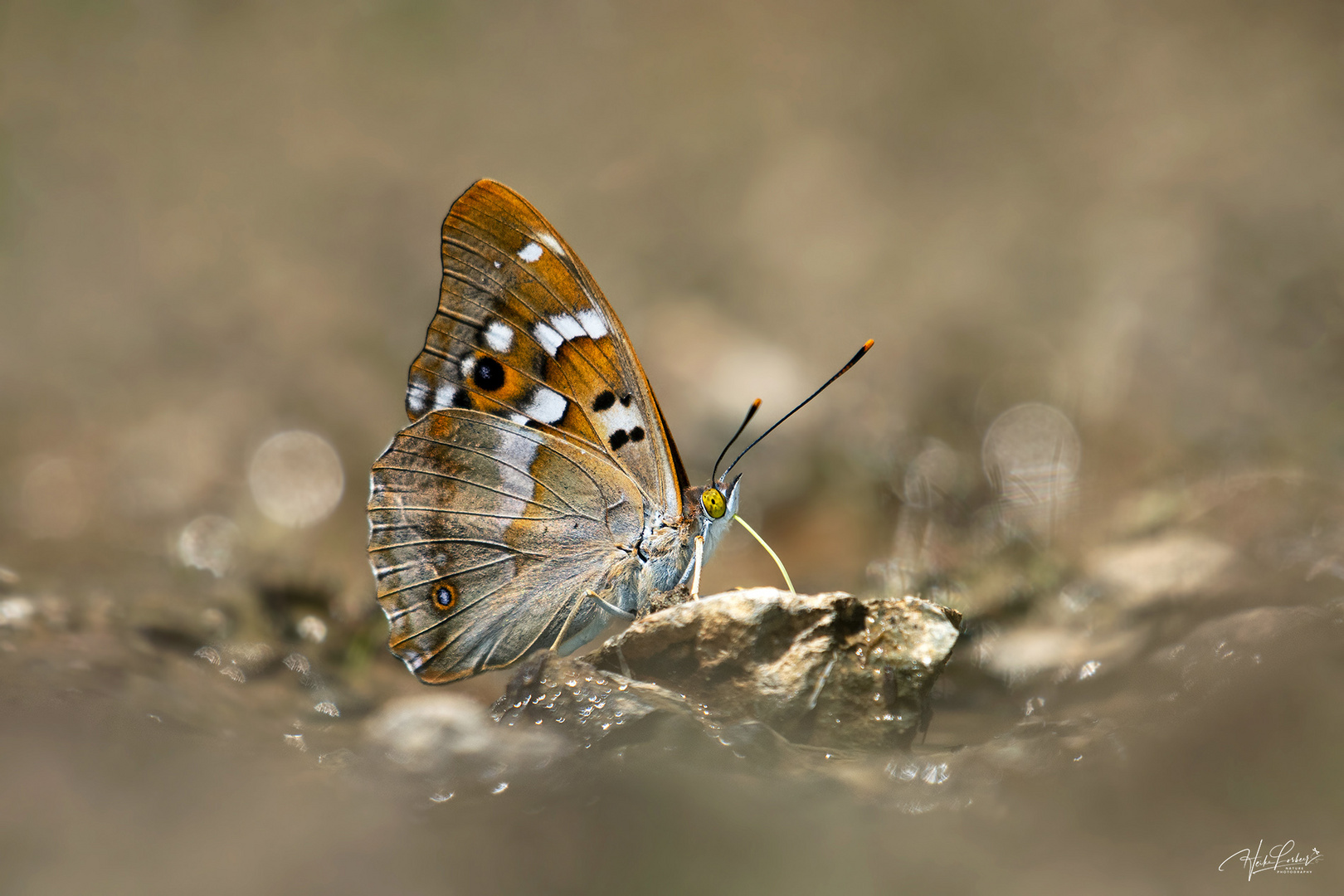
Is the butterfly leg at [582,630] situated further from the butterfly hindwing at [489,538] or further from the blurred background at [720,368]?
the blurred background at [720,368]

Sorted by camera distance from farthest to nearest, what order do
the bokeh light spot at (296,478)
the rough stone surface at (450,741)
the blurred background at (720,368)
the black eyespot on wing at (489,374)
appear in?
1. the bokeh light spot at (296,478)
2. the black eyespot on wing at (489,374)
3. the rough stone surface at (450,741)
4. the blurred background at (720,368)

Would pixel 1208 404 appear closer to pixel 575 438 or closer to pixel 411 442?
pixel 575 438

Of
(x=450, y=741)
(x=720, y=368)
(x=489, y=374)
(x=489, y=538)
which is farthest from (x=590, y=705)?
(x=720, y=368)

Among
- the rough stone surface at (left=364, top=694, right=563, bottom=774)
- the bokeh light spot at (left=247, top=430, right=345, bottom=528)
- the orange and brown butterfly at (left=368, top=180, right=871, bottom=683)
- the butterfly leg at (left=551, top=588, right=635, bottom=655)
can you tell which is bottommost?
the rough stone surface at (left=364, top=694, right=563, bottom=774)

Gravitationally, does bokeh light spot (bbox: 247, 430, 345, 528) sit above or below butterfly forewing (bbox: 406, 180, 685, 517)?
above

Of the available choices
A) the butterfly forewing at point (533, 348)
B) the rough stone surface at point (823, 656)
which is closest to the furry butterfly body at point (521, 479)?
the butterfly forewing at point (533, 348)

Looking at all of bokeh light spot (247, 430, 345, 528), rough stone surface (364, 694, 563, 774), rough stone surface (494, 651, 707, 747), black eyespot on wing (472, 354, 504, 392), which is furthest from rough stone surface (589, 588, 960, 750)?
bokeh light spot (247, 430, 345, 528)

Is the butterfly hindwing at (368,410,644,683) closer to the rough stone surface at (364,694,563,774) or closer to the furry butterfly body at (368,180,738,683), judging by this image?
the furry butterfly body at (368,180,738,683)
